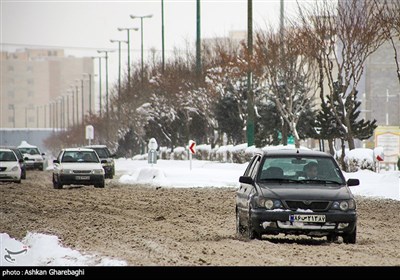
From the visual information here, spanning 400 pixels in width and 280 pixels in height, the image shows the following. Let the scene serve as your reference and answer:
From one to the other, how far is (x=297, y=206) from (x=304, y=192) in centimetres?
27

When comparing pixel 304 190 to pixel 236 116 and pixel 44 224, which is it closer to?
pixel 44 224

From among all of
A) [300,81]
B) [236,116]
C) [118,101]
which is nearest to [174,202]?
[300,81]

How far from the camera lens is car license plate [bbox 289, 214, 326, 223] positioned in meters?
17.8

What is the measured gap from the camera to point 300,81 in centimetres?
5522

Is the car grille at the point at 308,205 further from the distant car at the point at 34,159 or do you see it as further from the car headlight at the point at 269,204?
the distant car at the point at 34,159

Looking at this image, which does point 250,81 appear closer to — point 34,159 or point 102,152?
Result: point 102,152

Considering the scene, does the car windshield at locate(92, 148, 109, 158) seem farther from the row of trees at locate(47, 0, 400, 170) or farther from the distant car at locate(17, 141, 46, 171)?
the distant car at locate(17, 141, 46, 171)

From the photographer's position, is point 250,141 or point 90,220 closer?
point 90,220

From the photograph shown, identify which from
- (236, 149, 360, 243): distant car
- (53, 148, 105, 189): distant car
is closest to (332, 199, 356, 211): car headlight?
(236, 149, 360, 243): distant car

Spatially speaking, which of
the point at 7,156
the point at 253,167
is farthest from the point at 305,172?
the point at 7,156

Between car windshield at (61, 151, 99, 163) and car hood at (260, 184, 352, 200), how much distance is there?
86.6 ft

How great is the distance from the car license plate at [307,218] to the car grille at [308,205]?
0.13m

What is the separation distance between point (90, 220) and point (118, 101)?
7713 cm

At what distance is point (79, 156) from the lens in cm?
4491
